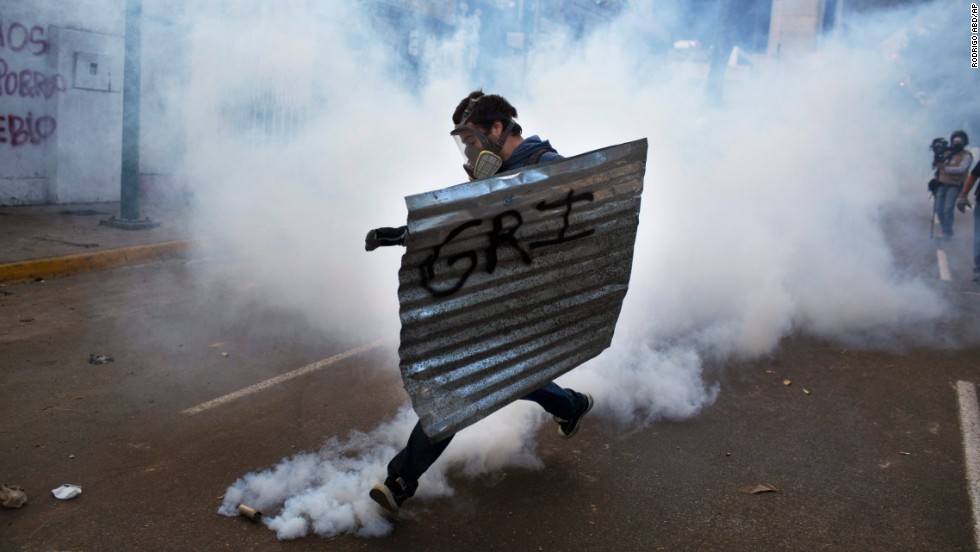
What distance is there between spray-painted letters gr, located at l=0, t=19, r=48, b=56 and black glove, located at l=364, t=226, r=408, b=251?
7806mm

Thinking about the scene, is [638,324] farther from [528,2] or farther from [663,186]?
[528,2]

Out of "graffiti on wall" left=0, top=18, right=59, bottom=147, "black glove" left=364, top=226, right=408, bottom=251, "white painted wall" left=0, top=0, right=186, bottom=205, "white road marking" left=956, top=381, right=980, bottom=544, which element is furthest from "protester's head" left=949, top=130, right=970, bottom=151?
"graffiti on wall" left=0, top=18, right=59, bottom=147

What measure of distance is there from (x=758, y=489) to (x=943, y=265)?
693cm

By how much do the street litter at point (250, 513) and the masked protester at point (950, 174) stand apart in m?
8.82

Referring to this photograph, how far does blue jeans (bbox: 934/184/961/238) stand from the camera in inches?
409

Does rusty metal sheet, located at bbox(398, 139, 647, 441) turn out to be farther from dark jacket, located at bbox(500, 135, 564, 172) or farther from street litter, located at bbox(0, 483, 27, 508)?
street litter, located at bbox(0, 483, 27, 508)

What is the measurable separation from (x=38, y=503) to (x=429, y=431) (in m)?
1.51

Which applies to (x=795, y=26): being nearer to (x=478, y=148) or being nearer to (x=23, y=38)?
(x=23, y=38)

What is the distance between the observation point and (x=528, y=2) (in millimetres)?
10477

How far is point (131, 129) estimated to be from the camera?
25.6ft

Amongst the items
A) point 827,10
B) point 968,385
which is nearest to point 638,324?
point 968,385

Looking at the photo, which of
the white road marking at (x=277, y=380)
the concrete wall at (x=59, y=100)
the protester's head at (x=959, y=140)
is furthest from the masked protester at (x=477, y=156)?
the protester's head at (x=959, y=140)

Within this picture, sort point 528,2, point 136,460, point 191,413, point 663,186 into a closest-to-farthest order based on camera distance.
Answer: point 136,460
point 191,413
point 663,186
point 528,2

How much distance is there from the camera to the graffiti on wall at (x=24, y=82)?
8.38 m
